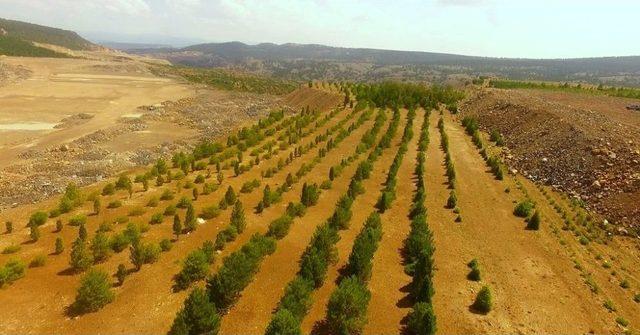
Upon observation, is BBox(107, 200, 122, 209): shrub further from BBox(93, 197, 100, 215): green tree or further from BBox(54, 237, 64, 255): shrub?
BBox(54, 237, 64, 255): shrub

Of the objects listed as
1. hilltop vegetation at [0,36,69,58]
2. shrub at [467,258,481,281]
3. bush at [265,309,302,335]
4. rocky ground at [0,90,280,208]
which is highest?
hilltop vegetation at [0,36,69,58]

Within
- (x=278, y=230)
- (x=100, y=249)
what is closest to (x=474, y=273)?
(x=278, y=230)

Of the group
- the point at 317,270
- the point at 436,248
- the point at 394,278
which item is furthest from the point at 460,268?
the point at 317,270

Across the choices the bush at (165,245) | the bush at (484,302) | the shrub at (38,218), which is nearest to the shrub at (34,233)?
the shrub at (38,218)

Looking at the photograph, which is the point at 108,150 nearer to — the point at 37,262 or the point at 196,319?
the point at 37,262

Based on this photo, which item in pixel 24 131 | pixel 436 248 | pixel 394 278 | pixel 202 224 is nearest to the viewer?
pixel 394 278

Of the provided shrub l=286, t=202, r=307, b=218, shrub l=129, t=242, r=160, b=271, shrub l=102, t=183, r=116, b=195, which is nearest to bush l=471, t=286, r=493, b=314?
shrub l=286, t=202, r=307, b=218

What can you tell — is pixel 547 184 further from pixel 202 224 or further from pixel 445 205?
pixel 202 224

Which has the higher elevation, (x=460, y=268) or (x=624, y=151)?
(x=624, y=151)
